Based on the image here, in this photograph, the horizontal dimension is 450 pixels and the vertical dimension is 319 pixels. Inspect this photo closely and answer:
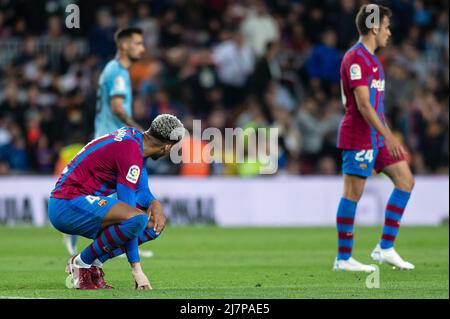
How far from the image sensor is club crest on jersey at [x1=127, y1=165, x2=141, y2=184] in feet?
28.0

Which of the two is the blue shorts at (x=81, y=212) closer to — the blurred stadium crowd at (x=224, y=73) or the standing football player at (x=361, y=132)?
the standing football player at (x=361, y=132)

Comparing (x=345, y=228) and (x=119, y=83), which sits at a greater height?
(x=119, y=83)

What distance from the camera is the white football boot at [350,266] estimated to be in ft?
35.0

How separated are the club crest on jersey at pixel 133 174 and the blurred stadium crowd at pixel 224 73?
10.1m

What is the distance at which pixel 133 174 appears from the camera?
854 centimetres

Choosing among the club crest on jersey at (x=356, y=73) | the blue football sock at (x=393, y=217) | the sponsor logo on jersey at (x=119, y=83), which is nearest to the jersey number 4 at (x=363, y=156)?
the blue football sock at (x=393, y=217)

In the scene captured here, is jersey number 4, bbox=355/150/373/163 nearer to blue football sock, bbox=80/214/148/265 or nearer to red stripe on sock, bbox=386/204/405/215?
red stripe on sock, bbox=386/204/405/215

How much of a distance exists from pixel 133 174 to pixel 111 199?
0.40m

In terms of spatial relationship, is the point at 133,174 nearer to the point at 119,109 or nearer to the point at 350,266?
the point at 350,266

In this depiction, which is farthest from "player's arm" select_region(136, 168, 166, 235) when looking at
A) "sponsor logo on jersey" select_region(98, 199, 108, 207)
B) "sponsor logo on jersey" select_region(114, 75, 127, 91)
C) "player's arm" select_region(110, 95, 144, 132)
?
"sponsor logo on jersey" select_region(114, 75, 127, 91)

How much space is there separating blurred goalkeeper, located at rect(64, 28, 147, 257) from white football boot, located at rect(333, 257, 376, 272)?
293cm

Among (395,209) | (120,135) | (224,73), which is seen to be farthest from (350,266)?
(224,73)
